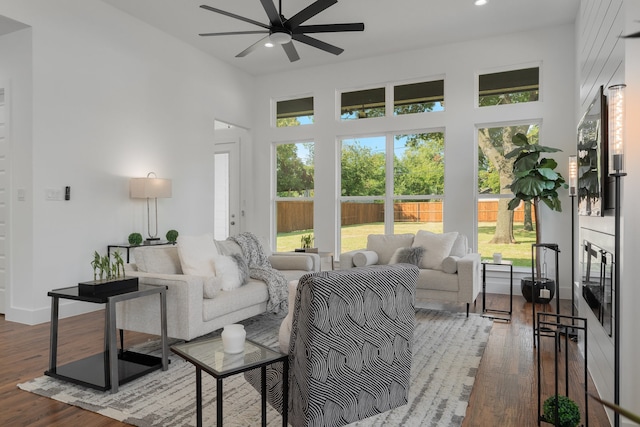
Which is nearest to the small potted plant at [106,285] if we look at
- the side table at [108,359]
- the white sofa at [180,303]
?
the side table at [108,359]

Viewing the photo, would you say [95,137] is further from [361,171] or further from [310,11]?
[361,171]

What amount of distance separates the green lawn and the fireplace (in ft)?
8.39

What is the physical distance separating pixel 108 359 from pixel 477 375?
2.44 m

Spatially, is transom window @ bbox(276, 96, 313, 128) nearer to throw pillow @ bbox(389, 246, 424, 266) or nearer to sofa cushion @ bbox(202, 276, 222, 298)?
throw pillow @ bbox(389, 246, 424, 266)

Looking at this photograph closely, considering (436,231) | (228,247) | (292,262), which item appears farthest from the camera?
Result: (436,231)

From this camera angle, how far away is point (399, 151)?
6.66m

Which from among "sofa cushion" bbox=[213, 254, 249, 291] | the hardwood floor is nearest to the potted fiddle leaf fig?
the hardwood floor

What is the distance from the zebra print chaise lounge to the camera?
5.78 ft

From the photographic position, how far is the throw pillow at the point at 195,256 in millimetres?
3617

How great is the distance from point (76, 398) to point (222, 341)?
1241 mm

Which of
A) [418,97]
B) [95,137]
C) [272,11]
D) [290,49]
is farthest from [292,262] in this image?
[418,97]

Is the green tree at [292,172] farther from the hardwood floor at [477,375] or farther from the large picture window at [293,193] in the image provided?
the hardwood floor at [477,375]

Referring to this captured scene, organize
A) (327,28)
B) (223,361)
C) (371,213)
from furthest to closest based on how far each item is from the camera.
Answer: (371,213) < (327,28) < (223,361)

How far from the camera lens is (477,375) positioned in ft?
9.71
